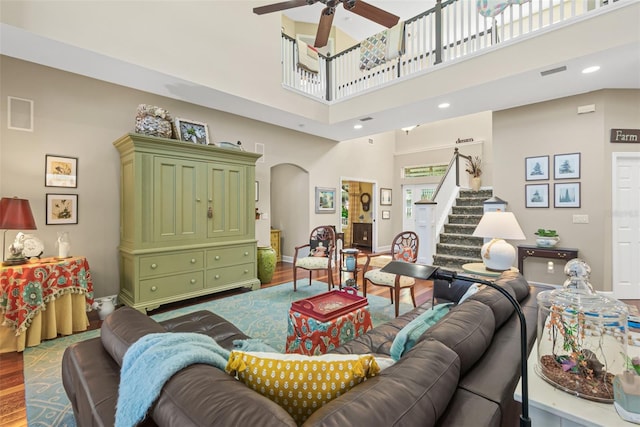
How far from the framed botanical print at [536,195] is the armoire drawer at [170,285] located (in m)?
5.21

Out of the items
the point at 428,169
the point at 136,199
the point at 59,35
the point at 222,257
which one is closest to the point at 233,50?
the point at 59,35

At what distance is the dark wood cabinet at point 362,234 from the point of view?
28.5 feet

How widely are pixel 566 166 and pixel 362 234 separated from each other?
5.36 meters

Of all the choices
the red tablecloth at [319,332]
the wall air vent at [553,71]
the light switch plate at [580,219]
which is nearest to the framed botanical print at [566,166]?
A: the light switch plate at [580,219]

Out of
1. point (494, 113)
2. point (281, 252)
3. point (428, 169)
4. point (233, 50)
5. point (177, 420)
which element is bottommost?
point (281, 252)

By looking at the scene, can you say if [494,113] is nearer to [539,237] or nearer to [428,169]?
[539,237]

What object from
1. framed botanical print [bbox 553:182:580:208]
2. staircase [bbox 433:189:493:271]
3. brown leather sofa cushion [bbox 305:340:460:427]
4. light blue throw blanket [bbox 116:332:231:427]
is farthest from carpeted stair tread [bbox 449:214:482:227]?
light blue throw blanket [bbox 116:332:231:427]

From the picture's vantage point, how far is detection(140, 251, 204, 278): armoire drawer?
11.0 ft

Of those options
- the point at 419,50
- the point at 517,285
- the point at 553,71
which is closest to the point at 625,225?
the point at 553,71

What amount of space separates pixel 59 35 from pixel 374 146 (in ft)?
22.1

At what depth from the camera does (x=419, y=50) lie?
460cm

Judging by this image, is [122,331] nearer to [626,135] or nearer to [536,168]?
[536,168]

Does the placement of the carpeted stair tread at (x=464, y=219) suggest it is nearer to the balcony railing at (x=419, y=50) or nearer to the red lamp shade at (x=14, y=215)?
the balcony railing at (x=419, y=50)

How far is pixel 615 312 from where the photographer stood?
0.97m
